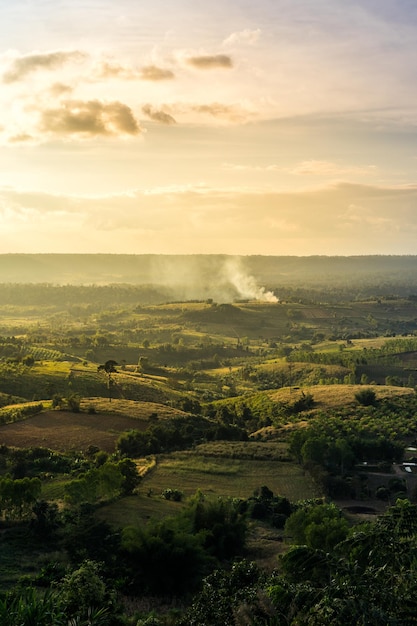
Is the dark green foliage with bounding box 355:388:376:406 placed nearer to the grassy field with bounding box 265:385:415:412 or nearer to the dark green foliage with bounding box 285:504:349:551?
the grassy field with bounding box 265:385:415:412

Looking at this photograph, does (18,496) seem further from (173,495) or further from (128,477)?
(173,495)

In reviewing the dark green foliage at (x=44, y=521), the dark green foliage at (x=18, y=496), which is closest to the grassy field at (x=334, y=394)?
the dark green foliage at (x=18, y=496)

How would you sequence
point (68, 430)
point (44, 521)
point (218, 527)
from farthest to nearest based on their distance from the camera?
point (68, 430), point (44, 521), point (218, 527)

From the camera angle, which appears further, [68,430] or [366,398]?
[366,398]

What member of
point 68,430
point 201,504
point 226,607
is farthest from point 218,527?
point 68,430

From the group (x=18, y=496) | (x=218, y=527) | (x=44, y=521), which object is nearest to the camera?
(x=218, y=527)

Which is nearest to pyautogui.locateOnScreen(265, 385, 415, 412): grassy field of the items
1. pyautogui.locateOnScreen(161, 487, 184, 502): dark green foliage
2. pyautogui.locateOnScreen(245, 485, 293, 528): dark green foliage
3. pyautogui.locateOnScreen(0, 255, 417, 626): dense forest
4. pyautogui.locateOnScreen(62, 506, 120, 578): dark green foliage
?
pyautogui.locateOnScreen(0, 255, 417, 626): dense forest

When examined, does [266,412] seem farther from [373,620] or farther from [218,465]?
[373,620]

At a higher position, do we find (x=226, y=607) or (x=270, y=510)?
(x=226, y=607)
